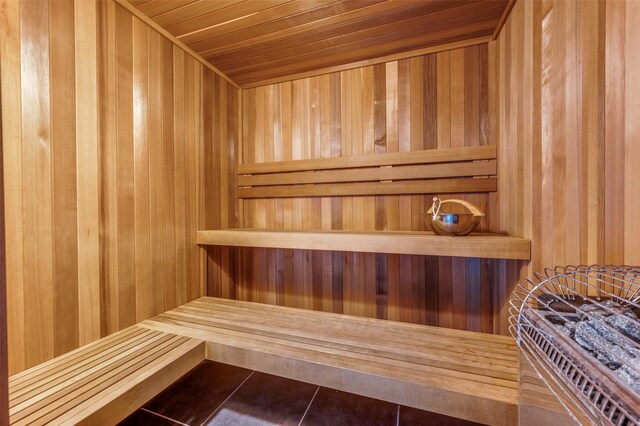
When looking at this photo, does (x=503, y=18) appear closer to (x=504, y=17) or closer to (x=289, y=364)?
(x=504, y=17)

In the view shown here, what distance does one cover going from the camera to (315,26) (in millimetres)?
1443

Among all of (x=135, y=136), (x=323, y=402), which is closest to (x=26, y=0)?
(x=135, y=136)

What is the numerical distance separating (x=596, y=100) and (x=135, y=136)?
1839mm

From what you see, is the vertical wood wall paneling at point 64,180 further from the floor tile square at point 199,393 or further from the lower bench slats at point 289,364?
the floor tile square at point 199,393

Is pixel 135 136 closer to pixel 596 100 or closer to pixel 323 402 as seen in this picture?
pixel 323 402

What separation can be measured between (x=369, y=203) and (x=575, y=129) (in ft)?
3.55

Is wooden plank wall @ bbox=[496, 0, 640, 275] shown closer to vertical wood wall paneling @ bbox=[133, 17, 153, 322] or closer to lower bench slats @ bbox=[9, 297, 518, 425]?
lower bench slats @ bbox=[9, 297, 518, 425]

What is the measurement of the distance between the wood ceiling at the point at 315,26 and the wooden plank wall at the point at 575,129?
278 millimetres

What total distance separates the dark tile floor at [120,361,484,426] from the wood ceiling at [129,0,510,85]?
77.6 inches

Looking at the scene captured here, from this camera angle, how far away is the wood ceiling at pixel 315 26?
1294 millimetres

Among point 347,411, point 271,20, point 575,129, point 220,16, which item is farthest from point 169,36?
point 347,411

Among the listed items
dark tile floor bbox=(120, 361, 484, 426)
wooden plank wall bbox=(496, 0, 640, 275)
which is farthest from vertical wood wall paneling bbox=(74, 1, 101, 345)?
wooden plank wall bbox=(496, 0, 640, 275)

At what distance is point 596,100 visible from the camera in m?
0.75

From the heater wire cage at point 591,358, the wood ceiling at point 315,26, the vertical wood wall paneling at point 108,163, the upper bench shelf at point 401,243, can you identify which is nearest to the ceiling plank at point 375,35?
the wood ceiling at point 315,26
